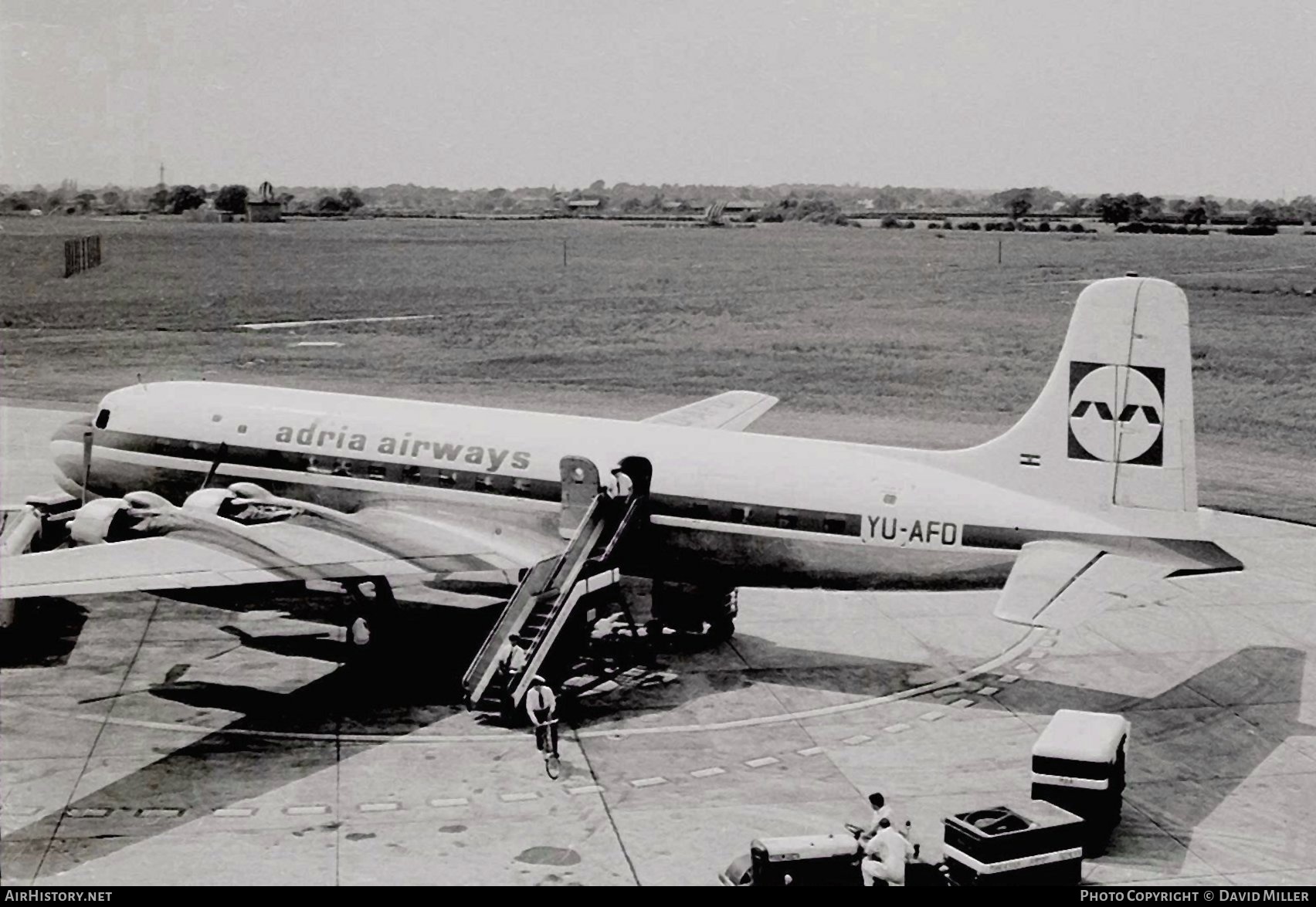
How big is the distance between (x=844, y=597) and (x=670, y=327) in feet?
208

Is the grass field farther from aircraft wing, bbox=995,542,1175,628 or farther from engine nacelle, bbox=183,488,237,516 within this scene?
engine nacelle, bbox=183,488,237,516

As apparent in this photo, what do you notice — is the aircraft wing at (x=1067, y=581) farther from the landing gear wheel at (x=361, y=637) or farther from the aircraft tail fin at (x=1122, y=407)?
the landing gear wheel at (x=361, y=637)

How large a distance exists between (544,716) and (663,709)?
289cm

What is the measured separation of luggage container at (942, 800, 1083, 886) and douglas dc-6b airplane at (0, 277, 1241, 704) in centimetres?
379

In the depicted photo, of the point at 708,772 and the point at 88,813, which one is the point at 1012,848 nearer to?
the point at 708,772

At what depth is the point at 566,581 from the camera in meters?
22.7

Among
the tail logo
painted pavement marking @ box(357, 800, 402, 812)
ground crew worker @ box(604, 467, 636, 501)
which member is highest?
the tail logo

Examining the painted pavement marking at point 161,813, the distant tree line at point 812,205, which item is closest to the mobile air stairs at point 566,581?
the painted pavement marking at point 161,813

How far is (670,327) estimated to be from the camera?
302 feet

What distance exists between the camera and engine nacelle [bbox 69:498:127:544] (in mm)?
23938

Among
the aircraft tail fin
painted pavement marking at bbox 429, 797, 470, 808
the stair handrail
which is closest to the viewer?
painted pavement marking at bbox 429, 797, 470, 808

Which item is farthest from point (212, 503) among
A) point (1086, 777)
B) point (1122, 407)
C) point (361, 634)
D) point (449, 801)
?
point (1122, 407)

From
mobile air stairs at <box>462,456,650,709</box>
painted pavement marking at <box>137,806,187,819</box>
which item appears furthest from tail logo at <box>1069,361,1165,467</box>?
painted pavement marking at <box>137,806,187,819</box>

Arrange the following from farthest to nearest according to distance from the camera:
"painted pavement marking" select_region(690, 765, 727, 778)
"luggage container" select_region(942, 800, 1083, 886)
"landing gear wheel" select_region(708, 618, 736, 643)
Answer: "landing gear wheel" select_region(708, 618, 736, 643) → "painted pavement marking" select_region(690, 765, 727, 778) → "luggage container" select_region(942, 800, 1083, 886)
